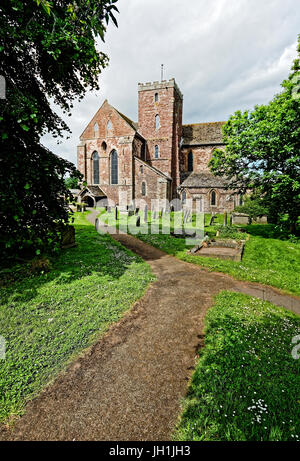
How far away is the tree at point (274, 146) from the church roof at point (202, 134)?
732 inches

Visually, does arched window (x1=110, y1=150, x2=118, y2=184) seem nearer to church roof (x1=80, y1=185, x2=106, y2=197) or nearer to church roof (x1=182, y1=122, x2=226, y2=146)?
church roof (x1=80, y1=185, x2=106, y2=197)

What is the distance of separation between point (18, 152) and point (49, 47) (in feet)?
9.93

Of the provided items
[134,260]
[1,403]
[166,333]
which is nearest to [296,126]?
[134,260]

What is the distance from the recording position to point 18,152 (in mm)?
5410

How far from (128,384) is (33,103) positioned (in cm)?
705

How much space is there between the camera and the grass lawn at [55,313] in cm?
311

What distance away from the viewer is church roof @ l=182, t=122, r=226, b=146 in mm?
31434

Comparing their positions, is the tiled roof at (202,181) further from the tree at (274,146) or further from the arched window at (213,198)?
the tree at (274,146)

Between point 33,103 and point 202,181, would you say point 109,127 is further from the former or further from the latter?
point 33,103

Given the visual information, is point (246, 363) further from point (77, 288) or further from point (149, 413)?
point (77, 288)

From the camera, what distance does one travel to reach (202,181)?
30.5m

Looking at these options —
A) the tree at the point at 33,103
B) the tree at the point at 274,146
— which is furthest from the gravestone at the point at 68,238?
the tree at the point at 274,146

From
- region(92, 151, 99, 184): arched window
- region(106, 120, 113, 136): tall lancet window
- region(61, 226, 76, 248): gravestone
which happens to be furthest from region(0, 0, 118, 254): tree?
region(92, 151, 99, 184): arched window

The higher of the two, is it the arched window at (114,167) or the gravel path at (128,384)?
the arched window at (114,167)
